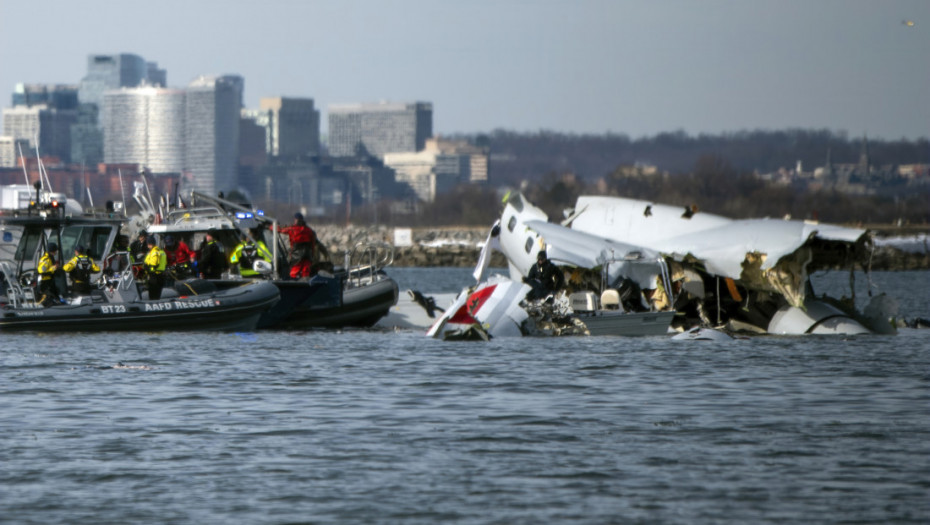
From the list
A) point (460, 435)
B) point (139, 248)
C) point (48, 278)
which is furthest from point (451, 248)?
point (460, 435)

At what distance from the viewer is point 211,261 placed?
95.8 feet

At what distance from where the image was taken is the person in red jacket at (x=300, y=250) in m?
29.2

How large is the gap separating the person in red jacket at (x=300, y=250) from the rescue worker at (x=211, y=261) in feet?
5.14

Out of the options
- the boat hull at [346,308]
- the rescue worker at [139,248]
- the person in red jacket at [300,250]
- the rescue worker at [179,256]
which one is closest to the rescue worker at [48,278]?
the rescue worker at [139,248]

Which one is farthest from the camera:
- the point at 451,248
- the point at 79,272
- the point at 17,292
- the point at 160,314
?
the point at 451,248

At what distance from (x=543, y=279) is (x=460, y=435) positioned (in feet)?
44.7

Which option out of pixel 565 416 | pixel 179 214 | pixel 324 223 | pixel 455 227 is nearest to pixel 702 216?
pixel 179 214

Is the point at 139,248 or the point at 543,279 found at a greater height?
the point at 139,248

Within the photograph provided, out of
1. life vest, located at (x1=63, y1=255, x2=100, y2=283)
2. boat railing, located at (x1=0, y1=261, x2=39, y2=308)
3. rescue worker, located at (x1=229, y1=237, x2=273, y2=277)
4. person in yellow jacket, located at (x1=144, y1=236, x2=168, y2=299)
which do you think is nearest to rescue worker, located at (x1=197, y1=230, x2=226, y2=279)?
rescue worker, located at (x1=229, y1=237, x2=273, y2=277)

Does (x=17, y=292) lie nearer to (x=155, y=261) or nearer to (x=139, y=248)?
(x=155, y=261)

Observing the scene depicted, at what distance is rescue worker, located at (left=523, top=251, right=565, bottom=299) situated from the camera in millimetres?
28109

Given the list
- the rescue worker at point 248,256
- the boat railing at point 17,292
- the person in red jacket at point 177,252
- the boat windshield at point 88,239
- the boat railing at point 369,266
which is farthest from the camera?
the boat railing at point 369,266

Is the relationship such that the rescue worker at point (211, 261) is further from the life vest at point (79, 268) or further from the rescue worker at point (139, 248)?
the life vest at point (79, 268)

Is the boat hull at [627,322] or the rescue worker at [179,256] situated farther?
the rescue worker at [179,256]
